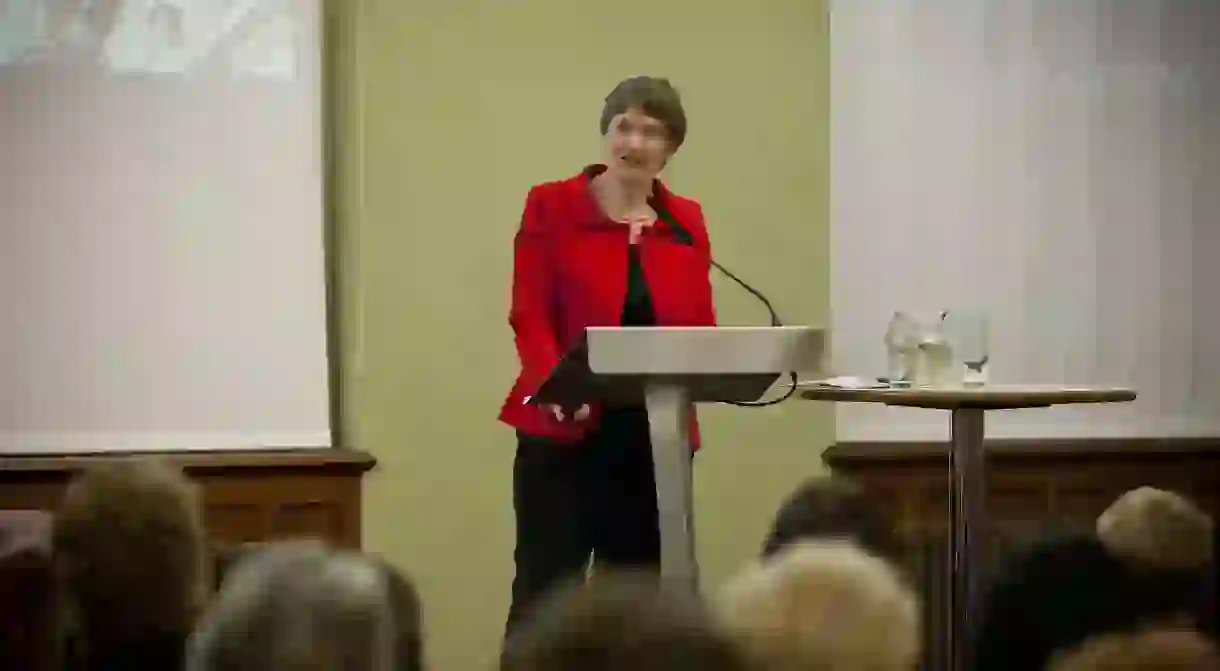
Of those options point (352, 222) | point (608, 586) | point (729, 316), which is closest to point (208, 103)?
point (352, 222)

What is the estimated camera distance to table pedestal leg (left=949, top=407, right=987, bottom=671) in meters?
1.79

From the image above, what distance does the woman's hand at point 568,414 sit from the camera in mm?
2061

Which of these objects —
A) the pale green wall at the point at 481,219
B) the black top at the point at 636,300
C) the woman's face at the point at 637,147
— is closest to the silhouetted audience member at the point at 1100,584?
the black top at the point at 636,300

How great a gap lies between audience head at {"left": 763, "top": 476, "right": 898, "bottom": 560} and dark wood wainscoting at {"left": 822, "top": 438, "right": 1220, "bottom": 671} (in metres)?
1.15

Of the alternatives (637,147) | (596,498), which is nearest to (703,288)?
(637,147)

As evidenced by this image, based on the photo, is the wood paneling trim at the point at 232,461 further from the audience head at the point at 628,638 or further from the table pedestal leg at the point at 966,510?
the audience head at the point at 628,638

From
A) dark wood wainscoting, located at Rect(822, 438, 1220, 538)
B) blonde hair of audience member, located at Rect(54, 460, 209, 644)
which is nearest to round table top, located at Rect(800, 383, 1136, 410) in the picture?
blonde hair of audience member, located at Rect(54, 460, 209, 644)

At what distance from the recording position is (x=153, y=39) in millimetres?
2859

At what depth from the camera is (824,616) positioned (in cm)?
93

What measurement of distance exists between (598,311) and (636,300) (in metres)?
0.08

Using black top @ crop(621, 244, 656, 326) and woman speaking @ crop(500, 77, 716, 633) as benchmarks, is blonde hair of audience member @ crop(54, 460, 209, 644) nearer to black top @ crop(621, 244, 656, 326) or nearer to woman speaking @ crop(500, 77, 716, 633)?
woman speaking @ crop(500, 77, 716, 633)

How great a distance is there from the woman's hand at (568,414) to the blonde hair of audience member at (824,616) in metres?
1.03

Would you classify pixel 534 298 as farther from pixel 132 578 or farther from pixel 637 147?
pixel 132 578

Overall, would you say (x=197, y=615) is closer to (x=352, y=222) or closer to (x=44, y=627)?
(x=44, y=627)
